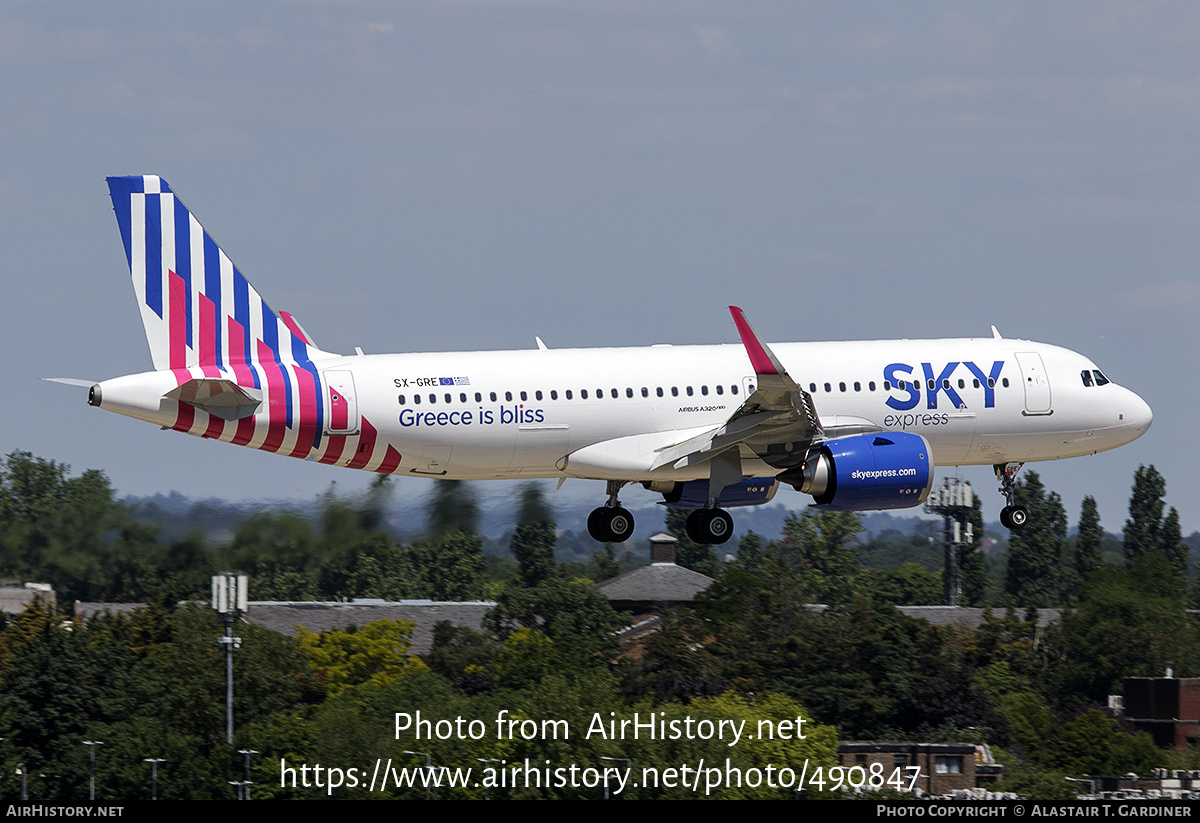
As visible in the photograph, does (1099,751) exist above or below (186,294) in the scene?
below

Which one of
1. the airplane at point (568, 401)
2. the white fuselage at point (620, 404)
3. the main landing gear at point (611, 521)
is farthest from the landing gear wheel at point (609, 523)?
the white fuselage at point (620, 404)

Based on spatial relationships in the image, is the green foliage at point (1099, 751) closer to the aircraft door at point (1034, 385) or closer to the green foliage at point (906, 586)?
the aircraft door at point (1034, 385)

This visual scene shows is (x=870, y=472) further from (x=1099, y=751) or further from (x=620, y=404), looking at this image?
(x=1099, y=751)

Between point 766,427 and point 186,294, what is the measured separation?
15.1m

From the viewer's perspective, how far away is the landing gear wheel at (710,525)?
50.8 meters

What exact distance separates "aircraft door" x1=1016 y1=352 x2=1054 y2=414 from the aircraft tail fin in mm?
19346

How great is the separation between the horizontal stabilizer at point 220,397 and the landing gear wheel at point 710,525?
1230cm

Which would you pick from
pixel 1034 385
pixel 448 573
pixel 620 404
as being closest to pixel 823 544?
pixel 448 573

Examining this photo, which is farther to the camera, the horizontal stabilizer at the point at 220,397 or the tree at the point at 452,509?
the tree at the point at 452,509

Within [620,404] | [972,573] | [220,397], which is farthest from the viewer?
[972,573]

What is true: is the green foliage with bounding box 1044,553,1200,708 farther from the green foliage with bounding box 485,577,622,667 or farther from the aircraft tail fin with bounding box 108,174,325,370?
the aircraft tail fin with bounding box 108,174,325,370

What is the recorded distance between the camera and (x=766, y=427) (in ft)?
159

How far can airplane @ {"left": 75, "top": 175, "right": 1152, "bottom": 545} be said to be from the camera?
46.5 metres

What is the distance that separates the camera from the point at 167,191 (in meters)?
48.0
